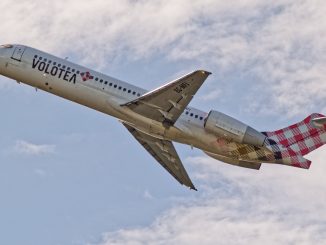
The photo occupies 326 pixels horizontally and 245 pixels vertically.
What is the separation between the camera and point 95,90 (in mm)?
46938

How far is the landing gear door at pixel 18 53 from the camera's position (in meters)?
49.1

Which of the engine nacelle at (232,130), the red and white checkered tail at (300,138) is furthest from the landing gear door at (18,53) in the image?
the red and white checkered tail at (300,138)

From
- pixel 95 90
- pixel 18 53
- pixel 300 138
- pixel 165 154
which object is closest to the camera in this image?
pixel 95 90

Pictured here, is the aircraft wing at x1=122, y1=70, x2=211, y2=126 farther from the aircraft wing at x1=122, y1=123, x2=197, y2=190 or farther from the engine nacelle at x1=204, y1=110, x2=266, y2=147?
the aircraft wing at x1=122, y1=123, x2=197, y2=190

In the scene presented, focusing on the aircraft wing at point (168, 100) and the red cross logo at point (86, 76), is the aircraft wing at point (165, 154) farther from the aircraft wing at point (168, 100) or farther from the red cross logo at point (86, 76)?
the aircraft wing at point (168, 100)

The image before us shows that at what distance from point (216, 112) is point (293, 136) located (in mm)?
5795

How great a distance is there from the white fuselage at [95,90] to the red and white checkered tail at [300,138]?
3129mm

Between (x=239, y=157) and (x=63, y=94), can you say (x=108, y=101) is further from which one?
(x=239, y=157)

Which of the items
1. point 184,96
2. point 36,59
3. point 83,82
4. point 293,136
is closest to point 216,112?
point 184,96

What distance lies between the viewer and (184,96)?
4353 centimetres

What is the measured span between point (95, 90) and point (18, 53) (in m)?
6.41

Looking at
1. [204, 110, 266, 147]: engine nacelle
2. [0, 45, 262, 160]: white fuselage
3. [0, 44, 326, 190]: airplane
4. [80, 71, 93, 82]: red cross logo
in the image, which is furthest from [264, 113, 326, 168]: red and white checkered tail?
[80, 71, 93, 82]: red cross logo

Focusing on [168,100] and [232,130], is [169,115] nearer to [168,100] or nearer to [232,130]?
[168,100]

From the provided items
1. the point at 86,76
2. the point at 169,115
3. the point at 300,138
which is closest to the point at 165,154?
the point at 169,115
